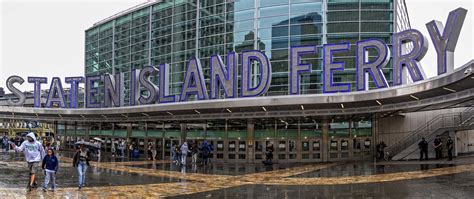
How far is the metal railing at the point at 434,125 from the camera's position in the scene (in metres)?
29.4

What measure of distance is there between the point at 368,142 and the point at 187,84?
13438 millimetres

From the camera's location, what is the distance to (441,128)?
30047 millimetres

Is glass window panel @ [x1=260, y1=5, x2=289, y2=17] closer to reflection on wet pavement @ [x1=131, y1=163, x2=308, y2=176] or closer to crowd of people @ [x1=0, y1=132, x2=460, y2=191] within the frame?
crowd of people @ [x1=0, y1=132, x2=460, y2=191]

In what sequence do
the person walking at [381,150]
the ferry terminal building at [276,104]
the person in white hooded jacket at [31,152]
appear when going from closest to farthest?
the person in white hooded jacket at [31,152] < the ferry terminal building at [276,104] < the person walking at [381,150]

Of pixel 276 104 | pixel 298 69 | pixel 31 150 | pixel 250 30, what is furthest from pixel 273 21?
pixel 31 150

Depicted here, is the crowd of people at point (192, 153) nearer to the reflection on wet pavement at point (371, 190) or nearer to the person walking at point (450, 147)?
the reflection on wet pavement at point (371, 190)

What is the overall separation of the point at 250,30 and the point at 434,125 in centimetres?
1689

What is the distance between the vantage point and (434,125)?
3139 cm

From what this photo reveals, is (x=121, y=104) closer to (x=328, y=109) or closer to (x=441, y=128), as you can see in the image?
(x=328, y=109)

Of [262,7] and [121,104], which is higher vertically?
[262,7]

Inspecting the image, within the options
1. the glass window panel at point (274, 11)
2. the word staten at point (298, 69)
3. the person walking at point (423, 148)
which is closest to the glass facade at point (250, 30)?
the glass window panel at point (274, 11)

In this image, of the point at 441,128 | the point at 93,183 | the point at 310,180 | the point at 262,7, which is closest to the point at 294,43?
the point at 262,7

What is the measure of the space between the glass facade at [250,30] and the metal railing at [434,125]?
6135mm

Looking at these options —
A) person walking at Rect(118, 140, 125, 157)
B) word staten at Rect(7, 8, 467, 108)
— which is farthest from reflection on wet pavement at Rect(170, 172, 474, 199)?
person walking at Rect(118, 140, 125, 157)
